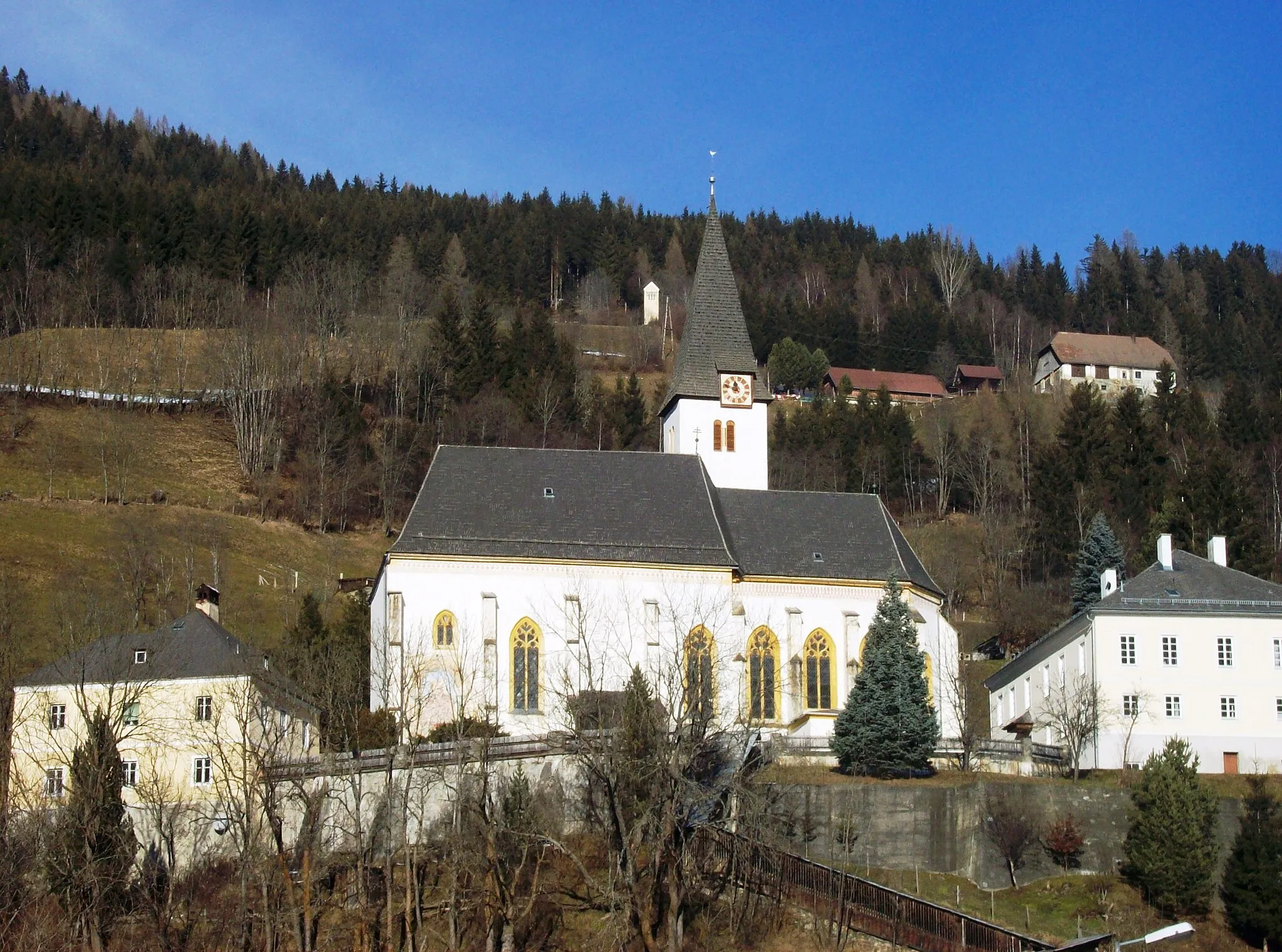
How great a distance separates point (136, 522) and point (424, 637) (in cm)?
2368

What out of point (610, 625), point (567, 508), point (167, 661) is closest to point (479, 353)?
point (567, 508)

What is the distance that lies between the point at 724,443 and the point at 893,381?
6602 centimetres

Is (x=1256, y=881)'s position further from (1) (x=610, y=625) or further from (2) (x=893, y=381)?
(2) (x=893, y=381)

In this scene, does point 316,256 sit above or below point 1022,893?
above

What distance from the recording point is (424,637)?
51.0m

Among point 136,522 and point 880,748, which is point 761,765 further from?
point 136,522

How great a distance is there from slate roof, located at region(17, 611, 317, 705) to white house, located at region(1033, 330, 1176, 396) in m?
86.3

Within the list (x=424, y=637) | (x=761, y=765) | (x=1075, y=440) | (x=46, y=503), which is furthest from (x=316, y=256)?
(x=761, y=765)

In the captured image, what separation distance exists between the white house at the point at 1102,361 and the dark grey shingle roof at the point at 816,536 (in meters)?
66.0

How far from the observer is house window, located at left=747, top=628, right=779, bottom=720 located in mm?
51875

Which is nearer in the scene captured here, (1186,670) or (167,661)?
(167,661)

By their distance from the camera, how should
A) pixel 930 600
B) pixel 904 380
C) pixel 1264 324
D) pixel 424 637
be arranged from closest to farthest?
pixel 424 637 → pixel 930 600 → pixel 904 380 → pixel 1264 324

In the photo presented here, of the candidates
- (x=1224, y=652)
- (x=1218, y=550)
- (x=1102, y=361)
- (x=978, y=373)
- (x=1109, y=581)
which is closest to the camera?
(x=1224, y=652)

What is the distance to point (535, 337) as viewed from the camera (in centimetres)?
9531
